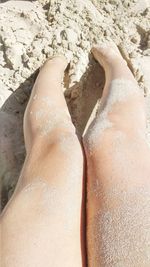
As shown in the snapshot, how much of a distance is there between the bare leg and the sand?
0.19m

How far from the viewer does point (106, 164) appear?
1.21 metres

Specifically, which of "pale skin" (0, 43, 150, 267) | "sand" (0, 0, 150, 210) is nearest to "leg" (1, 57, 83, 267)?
"pale skin" (0, 43, 150, 267)

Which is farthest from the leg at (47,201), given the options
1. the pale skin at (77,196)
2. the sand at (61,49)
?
the sand at (61,49)

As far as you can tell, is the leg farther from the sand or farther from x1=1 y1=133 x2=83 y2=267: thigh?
the sand

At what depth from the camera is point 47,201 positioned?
1103 mm

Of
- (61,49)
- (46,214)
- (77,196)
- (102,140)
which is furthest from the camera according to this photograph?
(61,49)

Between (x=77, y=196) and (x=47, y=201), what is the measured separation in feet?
0.32

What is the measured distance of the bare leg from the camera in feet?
3.33

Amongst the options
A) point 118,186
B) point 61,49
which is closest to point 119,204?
point 118,186

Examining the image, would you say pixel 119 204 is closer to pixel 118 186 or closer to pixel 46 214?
pixel 118 186

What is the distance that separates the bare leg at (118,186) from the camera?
3.33 feet

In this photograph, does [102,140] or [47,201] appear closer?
[47,201]

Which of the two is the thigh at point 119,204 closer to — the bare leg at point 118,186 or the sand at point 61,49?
the bare leg at point 118,186

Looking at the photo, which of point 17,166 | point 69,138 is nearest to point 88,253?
point 69,138
